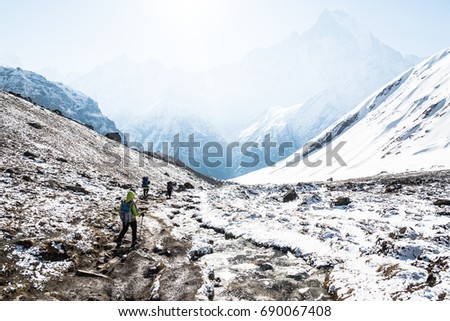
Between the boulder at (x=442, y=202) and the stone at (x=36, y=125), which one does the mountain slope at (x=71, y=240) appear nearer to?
the stone at (x=36, y=125)

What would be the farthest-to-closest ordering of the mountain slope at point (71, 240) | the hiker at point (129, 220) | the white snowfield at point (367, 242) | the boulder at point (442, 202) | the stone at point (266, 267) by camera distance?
the boulder at point (442, 202) → the hiker at point (129, 220) → the stone at point (266, 267) → the mountain slope at point (71, 240) → the white snowfield at point (367, 242)

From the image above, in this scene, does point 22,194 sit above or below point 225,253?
above

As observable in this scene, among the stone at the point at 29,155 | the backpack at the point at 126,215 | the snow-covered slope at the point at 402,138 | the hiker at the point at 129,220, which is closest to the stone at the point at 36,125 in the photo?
the stone at the point at 29,155

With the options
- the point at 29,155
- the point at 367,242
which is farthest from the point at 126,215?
the point at 29,155

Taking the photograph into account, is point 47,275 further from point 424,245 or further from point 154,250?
point 424,245

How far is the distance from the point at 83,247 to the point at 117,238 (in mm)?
2218

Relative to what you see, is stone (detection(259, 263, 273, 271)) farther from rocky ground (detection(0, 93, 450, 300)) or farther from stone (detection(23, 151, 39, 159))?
stone (detection(23, 151, 39, 159))

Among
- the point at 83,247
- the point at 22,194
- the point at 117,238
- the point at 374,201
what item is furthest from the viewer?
the point at 374,201

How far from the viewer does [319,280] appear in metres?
11.8

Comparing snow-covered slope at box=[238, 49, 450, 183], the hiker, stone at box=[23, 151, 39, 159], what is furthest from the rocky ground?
snow-covered slope at box=[238, 49, 450, 183]
